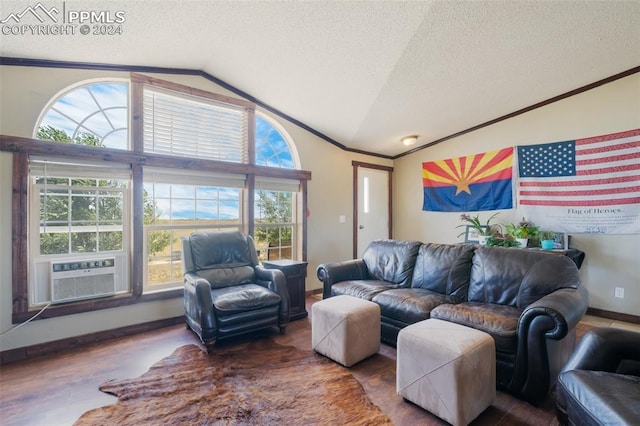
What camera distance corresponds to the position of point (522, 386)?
1939 millimetres

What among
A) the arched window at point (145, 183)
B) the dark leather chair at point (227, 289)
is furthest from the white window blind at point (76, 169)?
the dark leather chair at point (227, 289)

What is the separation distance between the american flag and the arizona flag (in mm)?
199

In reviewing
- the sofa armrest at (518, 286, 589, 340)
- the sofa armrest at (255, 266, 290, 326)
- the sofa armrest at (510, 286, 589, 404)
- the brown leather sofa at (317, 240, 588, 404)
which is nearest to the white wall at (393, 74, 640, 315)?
the brown leather sofa at (317, 240, 588, 404)

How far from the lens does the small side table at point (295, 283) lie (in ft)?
11.4

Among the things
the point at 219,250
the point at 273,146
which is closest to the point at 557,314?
the point at 219,250

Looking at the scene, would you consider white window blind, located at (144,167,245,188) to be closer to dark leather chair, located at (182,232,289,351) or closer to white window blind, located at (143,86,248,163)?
white window blind, located at (143,86,248,163)

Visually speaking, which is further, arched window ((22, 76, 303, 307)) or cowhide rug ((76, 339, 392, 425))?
arched window ((22, 76, 303, 307))

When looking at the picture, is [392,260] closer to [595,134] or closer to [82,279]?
[595,134]

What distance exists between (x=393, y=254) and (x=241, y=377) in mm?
2015

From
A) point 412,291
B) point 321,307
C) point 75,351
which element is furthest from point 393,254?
point 75,351

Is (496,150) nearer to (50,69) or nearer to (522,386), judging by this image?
(522,386)

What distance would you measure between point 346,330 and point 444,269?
1228 mm

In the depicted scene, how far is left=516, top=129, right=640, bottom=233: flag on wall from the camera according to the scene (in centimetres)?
338

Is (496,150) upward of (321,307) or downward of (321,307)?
upward
